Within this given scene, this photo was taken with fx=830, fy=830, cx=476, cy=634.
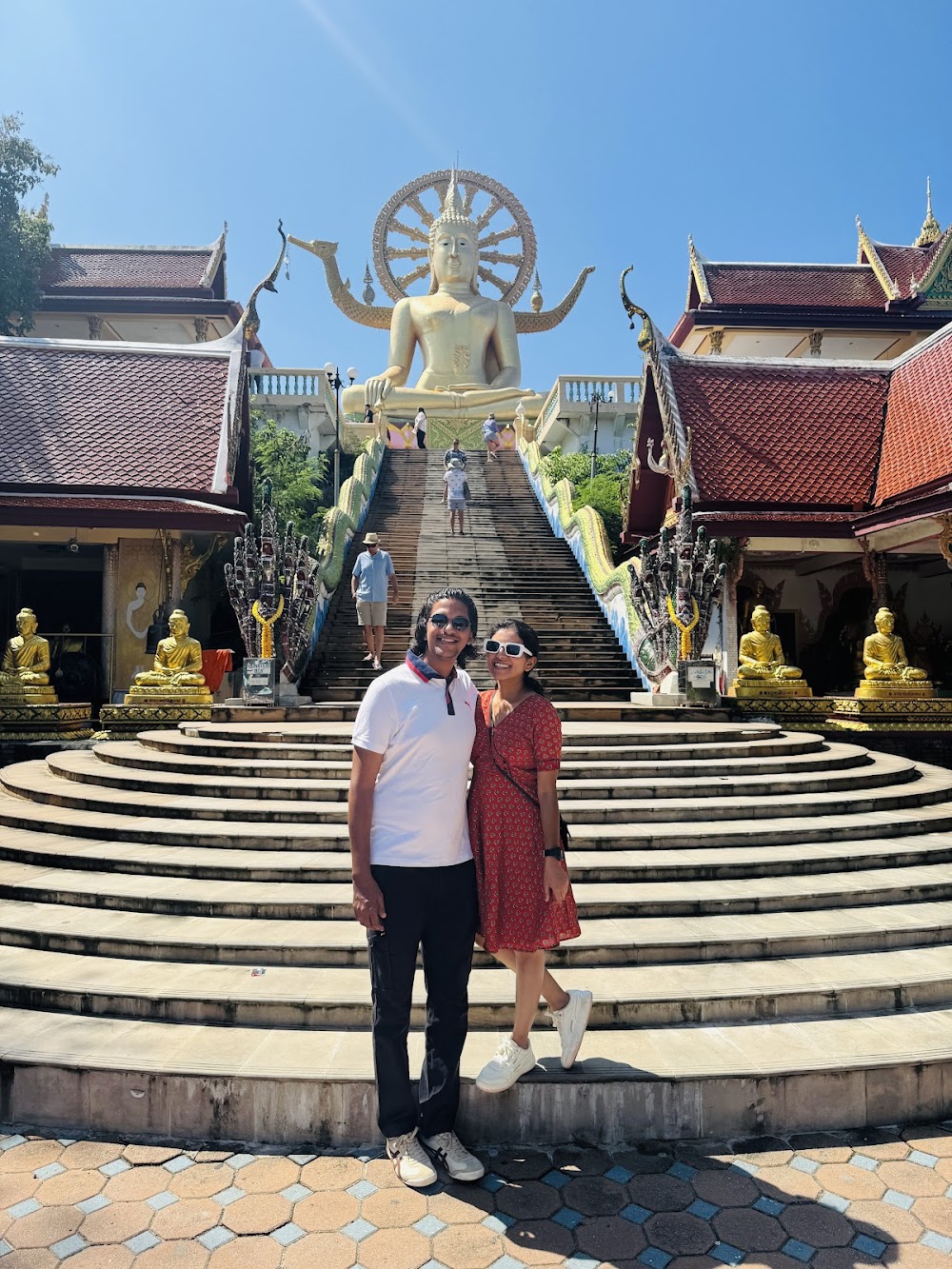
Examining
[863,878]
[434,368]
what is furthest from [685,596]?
[434,368]

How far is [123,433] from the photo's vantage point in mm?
12602

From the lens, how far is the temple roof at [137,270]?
24.2m

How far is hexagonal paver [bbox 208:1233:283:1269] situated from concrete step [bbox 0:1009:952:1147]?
501 mm

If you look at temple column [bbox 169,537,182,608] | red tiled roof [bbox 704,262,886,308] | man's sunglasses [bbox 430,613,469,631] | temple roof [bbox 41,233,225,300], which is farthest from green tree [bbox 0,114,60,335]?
man's sunglasses [bbox 430,613,469,631]

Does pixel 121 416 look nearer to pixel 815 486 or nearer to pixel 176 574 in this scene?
pixel 176 574

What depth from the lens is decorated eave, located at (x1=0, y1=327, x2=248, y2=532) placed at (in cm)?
1141

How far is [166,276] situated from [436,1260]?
27864 mm

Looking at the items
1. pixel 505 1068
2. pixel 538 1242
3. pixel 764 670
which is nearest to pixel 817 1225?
pixel 538 1242

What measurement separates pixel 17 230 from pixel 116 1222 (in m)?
23.3

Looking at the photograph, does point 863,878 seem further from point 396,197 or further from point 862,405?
point 396,197

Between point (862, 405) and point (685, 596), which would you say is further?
point (862, 405)

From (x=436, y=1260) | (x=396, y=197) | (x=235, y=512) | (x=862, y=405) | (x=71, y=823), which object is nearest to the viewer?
(x=436, y=1260)

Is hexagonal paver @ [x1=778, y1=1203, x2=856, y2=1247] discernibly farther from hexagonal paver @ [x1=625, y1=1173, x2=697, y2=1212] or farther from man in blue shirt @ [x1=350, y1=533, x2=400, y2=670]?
man in blue shirt @ [x1=350, y1=533, x2=400, y2=670]

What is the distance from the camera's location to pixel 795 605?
14.8 metres
